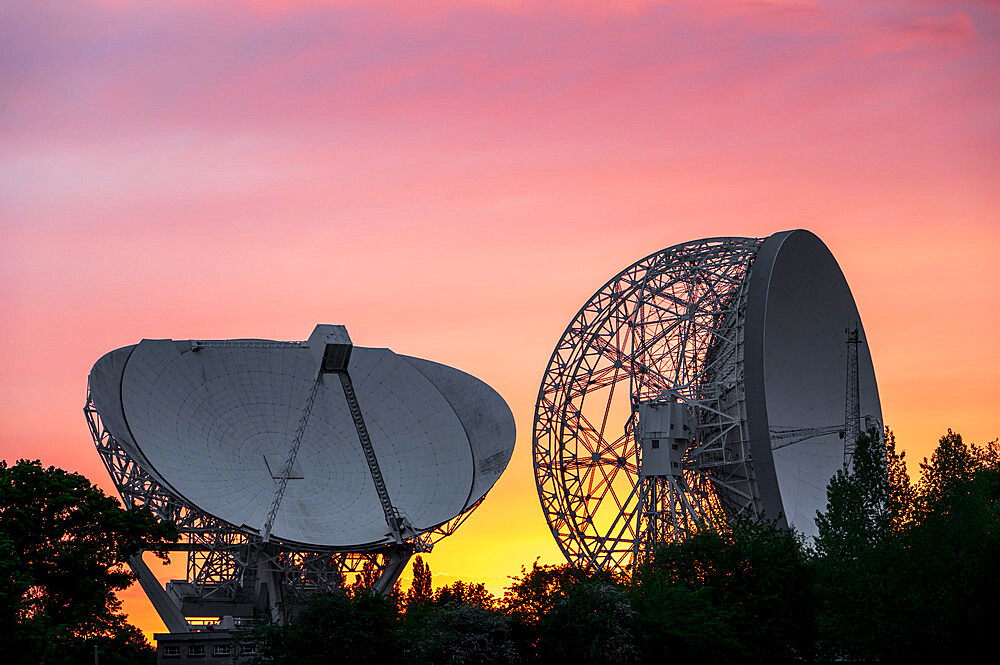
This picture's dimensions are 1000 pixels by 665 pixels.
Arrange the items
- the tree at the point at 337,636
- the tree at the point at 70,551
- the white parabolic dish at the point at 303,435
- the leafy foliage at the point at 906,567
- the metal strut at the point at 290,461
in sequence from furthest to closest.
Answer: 1. the white parabolic dish at the point at 303,435
2. the metal strut at the point at 290,461
3. the tree at the point at 70,551
4. the leafy foliage at the point at 906,567
5. the tree at the point at 337,636

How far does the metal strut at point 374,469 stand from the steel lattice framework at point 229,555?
2.53 ft

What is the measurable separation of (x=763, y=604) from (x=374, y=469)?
843 inches

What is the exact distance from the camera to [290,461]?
74.4 metres

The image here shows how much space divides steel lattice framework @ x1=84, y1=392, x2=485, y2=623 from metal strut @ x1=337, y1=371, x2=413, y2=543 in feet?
2.53

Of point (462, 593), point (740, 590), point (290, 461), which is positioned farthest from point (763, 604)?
point (462, 593)

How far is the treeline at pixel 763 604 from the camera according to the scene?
55.8 m

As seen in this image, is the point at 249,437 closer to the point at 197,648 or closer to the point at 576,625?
the point at 197,648

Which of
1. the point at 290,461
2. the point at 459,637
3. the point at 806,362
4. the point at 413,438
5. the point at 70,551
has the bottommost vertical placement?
the point at 459,637

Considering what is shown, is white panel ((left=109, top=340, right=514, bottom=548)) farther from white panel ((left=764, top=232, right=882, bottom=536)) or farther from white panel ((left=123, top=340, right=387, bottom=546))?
white panel ((left=764, top=232, right=882, bottom=536))

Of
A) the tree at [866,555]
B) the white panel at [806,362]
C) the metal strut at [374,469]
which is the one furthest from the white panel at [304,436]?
the tree at [866,555]

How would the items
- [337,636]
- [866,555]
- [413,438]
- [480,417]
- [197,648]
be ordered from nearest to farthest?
[337,636] < [866,555] < [197,648] < [413,438] < [480,417]

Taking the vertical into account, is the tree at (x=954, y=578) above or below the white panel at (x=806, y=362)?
below

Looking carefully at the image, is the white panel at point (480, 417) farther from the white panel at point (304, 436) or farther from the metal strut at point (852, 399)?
the metal strut at point (852, 399)

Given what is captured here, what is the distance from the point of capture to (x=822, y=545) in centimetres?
6475
